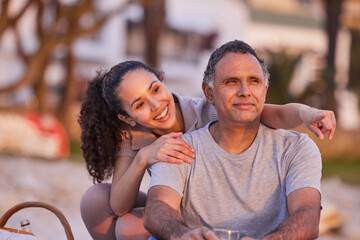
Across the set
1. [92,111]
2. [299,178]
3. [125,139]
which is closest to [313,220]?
[299,178]

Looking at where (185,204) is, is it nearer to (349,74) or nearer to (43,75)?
(43,75)

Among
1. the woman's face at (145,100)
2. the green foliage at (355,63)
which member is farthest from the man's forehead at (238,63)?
the green foliage at (355,63)

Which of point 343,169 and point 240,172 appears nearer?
point 240,172

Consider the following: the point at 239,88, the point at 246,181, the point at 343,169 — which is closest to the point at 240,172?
the point at 246,181

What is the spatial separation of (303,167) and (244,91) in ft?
1.43

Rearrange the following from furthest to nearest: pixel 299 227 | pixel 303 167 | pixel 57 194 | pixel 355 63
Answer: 1. pixel 355 63
2. pixel 57 194
3. pixel 303 167
4. pixel 299 227

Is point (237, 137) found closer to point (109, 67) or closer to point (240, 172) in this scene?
point (240, 172)

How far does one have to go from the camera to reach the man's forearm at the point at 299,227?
8.46 ft

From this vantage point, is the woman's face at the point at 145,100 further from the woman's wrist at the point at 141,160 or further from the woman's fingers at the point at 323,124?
the woman's fingers at the point at 323,124

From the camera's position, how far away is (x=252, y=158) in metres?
2.92

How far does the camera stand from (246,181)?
2.88 metres

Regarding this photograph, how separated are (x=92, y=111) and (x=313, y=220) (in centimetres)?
143

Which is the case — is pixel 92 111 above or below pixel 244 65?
below

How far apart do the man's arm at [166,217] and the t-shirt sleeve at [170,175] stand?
27mm
